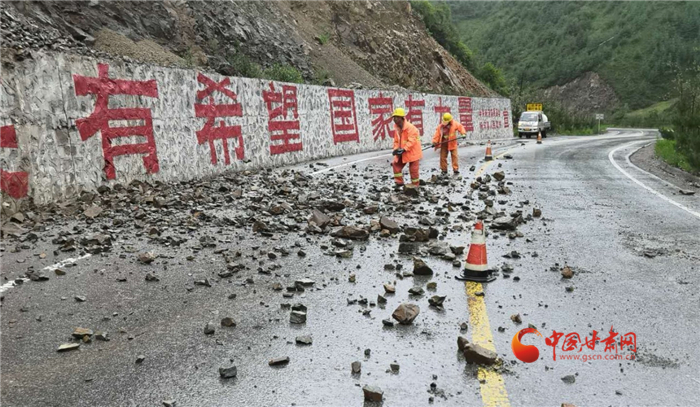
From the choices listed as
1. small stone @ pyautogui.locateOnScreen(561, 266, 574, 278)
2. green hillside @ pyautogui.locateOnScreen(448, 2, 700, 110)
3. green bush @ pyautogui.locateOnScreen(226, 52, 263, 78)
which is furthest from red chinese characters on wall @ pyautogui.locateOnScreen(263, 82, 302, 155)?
green hillside @ pyautogui.locateOnScreen(448, 2, 700, 110)

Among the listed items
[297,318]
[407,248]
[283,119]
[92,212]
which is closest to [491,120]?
[283,119]

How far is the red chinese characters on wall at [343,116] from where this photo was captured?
22047 mm

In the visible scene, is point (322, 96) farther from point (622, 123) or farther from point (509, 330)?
point (622, 123)

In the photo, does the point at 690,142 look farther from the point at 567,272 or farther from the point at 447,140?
the point at 567,272

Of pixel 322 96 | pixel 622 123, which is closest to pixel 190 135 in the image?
pixel 322 96

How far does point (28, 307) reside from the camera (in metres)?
5.16

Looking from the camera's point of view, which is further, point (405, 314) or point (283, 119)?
point (283, 119)

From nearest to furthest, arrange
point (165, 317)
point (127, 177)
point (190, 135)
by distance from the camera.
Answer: point (165, 317), point (127, 177), point (190, 135)

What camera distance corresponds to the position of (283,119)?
18.2 meters

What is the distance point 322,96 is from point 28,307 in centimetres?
1677

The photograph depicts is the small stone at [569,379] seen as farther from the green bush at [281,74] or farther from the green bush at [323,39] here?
the green bush at [323,39]

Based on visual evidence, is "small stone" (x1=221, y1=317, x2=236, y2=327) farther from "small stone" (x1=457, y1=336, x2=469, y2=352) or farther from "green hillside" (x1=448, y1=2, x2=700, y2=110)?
"green hillside" (x1=448, y1=2, x2=700, y2=110)

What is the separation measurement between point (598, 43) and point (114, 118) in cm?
12605
